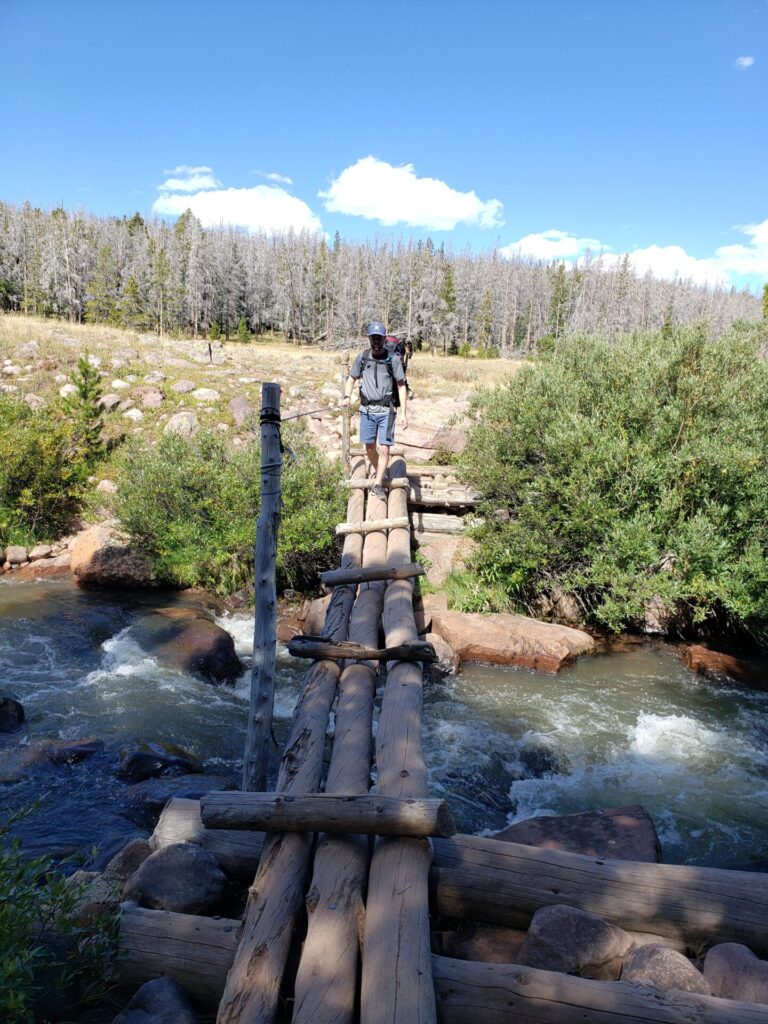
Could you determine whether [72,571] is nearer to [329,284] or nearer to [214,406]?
[214,406]

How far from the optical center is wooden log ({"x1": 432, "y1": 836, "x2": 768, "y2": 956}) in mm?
3881

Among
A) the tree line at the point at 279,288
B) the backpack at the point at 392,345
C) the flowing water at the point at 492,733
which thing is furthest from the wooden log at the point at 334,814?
the tree line at the point at 279,288

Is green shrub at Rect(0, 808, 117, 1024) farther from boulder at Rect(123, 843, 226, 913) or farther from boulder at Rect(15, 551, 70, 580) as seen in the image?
boulder at Rect(15, 551, 70, 580)

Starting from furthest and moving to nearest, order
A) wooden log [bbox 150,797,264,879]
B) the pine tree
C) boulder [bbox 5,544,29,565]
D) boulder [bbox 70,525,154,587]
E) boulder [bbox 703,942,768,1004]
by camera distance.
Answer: the pine tree, boulder [bbox 5,544,29,565], boulder [bbox 70,525,154,587], wooden log [bbox 150,797,264,879], boulder [bbox 703,942,768,1004]

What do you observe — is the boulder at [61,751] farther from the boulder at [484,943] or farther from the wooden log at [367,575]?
the boulder at [484,943]

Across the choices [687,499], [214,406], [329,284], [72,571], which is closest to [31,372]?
[214,406]

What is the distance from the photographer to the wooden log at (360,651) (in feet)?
19.6

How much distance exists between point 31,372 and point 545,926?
23.9 meters

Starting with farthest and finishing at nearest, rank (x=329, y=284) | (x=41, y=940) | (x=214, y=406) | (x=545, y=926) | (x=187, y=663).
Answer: (x=329, y=284)
(x=214, y=406)
(x=187, y=663)
(x=545, y=926)
(x=41, y=940)

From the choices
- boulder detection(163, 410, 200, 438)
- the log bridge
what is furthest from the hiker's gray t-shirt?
boulder detection(163, 410, 200, 438)

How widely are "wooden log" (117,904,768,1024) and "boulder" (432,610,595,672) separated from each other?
22.9 ft

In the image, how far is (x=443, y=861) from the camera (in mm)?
4078

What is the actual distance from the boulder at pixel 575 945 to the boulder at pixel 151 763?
4.48m

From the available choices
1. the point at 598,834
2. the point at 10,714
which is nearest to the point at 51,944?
the point at 598,834
